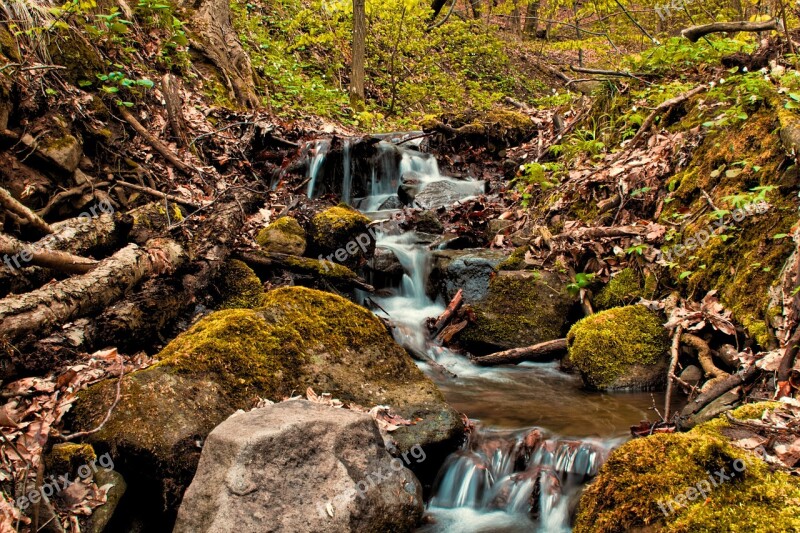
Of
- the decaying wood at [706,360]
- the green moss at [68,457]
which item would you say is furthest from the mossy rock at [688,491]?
the green moss at [68,457]

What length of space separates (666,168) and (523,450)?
4.10 meters

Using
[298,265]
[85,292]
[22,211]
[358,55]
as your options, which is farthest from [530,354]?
[358,55]

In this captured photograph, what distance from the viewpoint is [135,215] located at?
19.8ft

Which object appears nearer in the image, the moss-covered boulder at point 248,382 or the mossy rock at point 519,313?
the moss-covered boulder at point 248,382

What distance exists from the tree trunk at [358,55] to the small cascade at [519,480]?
41.9 feet

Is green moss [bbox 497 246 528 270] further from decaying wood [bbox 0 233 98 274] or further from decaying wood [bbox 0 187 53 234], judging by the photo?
decaying wood [bbox 0 187 53 234]

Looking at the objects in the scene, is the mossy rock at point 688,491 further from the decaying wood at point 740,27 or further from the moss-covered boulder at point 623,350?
the decaying wood at point 740,27

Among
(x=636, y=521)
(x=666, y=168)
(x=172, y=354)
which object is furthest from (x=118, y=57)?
(x=636, y=521)

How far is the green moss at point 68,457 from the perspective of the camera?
304 cm

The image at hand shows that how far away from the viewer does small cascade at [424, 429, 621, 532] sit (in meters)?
3.84

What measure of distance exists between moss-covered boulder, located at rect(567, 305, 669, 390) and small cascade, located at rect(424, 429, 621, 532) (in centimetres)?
122

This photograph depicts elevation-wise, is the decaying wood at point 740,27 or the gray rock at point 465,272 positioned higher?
the decaying wood at point 740,27

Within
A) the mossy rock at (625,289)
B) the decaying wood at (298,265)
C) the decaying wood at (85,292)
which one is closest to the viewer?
the decaying wood at (85,292)

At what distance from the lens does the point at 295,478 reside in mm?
3008
